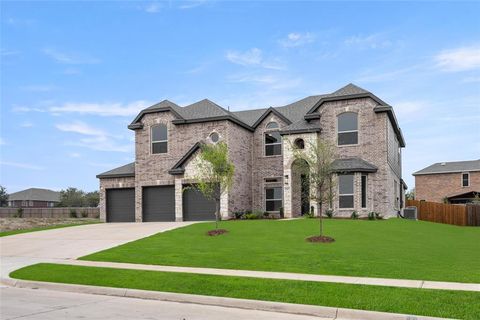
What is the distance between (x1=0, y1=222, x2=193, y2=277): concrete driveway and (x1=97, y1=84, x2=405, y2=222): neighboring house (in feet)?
22.2

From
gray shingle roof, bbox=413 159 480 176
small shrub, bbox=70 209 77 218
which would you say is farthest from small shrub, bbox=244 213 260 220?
gray shingle roof, bbox=413 159 480 176

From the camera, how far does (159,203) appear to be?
34281 millimetres

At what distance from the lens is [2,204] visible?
96562 millimetres

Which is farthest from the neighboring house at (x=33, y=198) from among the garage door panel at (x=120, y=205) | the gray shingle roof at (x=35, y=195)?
the garage door panel at (x=120, y=205)

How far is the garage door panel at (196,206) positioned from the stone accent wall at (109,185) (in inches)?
204

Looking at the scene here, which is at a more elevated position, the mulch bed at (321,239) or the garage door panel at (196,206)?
the garage door panel at (196,206)

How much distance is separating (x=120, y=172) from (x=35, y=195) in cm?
6437

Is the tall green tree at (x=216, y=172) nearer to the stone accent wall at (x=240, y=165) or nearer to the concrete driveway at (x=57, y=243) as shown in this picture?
the concrete driveway at (x=57, y=243)

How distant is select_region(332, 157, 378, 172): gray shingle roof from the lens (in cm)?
2928

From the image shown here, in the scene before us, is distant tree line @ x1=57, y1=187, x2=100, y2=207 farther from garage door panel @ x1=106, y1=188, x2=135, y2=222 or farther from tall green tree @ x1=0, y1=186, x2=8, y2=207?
garage door panel @ x1=106, y1=188, x2=135, y2=222

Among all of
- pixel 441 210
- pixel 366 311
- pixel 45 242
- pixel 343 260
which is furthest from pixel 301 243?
pixel 441 210

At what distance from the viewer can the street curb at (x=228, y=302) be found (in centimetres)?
897

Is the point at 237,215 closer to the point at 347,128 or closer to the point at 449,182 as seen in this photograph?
the point at 347,128

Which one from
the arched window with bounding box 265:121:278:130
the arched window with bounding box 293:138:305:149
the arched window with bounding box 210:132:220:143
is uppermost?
the arched window with bounding box 265:121:278:130
